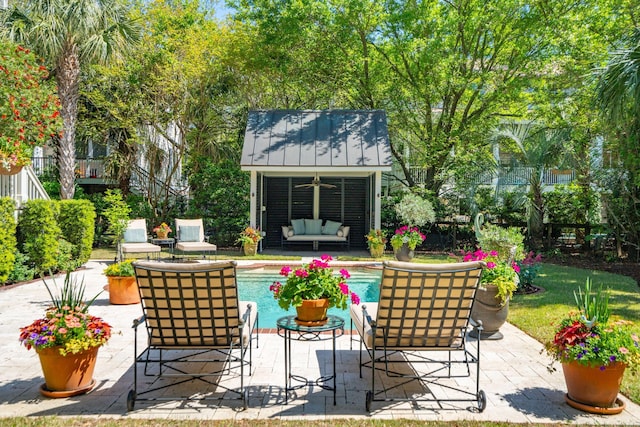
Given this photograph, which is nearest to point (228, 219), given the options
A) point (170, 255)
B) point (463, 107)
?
point (170, 255)

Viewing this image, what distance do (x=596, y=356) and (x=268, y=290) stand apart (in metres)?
6.55

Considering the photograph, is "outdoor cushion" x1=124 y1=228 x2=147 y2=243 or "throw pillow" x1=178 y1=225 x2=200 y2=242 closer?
"outdoor cushion" x1=124 y1=228 x2=147 y2=243

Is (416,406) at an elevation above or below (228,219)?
below

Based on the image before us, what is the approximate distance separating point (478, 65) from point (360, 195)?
5.78 metres

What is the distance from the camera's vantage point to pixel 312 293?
3.83 m

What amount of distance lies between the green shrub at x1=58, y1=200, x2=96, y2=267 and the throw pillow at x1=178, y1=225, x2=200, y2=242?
2.17 m

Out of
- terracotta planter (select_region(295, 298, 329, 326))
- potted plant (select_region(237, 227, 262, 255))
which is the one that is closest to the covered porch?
potted plant (select_region(237, 227, 262, 255))

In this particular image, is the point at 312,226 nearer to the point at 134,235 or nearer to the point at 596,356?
the point at 134,235

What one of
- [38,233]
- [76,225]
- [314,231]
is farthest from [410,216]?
[38,233]

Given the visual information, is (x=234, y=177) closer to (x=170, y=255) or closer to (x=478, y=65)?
(x=170, y=255)

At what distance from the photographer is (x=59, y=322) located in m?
3.60

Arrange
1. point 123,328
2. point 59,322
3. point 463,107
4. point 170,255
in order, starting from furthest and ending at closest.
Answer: point 463,107, point 170,255, point 123,328, point 59,322

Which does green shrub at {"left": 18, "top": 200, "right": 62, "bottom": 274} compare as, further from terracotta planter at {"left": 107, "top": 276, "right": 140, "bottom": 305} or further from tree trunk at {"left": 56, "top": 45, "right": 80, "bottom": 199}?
tree trunk at {"left": 56, "top": 45, "right": 80, "bottom": 199}

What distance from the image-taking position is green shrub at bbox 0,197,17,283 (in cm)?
816
